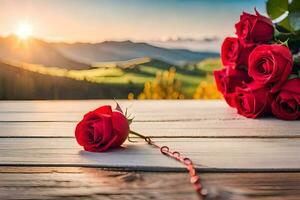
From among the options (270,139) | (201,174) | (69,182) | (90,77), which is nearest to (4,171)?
(69,182)

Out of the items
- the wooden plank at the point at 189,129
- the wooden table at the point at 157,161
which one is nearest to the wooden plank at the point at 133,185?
the wooden table at the point at 157,161

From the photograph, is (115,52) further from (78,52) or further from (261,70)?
(261,70)

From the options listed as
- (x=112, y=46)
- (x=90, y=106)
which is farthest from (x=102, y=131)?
(x=112, y=46)

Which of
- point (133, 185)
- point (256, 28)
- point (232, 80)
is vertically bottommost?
point (133, 185)

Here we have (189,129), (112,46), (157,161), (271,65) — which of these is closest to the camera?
(157,161)

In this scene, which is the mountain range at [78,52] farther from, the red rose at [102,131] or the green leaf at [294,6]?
the red rose at [102,131]

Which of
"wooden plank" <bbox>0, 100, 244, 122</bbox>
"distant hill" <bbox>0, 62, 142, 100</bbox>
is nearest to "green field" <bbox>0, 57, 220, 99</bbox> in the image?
"distant hill" <bbox>0, 62, 142, 100</bbox>
